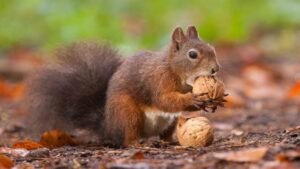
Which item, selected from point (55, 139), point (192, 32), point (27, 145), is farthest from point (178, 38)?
point (27, 145)

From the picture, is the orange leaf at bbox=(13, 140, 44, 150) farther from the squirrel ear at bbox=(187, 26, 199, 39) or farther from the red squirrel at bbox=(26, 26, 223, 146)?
the squirrel ear at bbox=(187, 26, 199, 39)

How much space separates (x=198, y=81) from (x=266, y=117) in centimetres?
171

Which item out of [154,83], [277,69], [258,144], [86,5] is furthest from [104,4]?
[258,144]

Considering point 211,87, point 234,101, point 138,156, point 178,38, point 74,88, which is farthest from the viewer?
point 234,101

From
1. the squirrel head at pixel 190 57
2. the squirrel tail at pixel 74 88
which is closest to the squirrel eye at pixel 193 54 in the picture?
the squirrel head at pixel 190 57

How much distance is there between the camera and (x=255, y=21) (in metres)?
12.9

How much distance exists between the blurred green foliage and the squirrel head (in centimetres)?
361

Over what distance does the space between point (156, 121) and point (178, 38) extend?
0.51 metres

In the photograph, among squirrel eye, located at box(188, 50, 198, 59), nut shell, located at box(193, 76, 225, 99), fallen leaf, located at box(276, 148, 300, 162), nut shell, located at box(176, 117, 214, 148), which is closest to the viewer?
fallen leaf, located at box(276, 148, 300, 162)

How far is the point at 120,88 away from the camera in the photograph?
461 cm

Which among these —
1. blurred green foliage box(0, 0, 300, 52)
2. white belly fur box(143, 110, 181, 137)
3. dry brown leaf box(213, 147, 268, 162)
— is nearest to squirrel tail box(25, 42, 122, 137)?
white belly fur box(143, 110, 181, 137)

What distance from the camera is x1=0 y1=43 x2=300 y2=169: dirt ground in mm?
3277

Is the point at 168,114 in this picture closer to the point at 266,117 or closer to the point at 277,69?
the point at 266,117

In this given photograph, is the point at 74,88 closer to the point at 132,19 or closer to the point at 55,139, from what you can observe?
the point at 55,139
